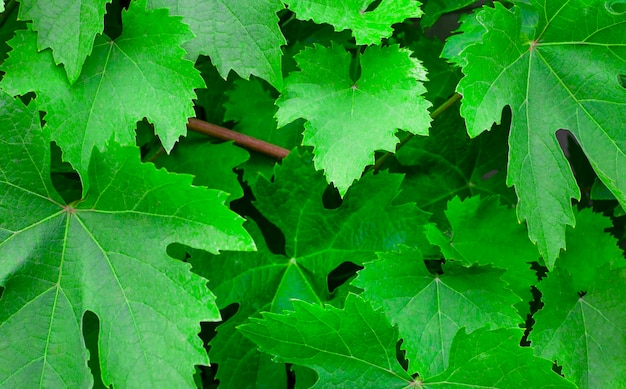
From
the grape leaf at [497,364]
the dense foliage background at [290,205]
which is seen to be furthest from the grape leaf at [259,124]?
the grape leaf at [497,364]

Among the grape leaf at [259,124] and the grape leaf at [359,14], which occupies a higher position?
the grape leaf at [359,14]

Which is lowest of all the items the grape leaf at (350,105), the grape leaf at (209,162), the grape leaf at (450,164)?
the grape leaf at (450,164)

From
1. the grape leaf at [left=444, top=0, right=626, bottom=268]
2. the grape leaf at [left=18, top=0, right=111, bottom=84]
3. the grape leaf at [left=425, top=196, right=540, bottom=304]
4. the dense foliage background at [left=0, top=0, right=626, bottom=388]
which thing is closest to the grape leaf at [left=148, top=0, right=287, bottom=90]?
the dense foliage background at [left=0, top=0, right=626, bottom=388]

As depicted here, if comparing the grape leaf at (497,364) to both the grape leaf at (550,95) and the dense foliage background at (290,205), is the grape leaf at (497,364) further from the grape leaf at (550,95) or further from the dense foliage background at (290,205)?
the grape leaf at (550,95)

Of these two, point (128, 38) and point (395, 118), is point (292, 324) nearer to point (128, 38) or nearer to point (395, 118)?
point (395, 118)

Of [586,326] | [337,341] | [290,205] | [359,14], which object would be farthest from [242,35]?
[586,326]

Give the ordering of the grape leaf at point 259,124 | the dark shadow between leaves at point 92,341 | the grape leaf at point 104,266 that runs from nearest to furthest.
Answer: the grape leaf at point 104,266, the dark shadow between leaves at point 92,341, the grape leaf at point 259,124

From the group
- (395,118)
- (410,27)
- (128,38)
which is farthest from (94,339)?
(410,27)
